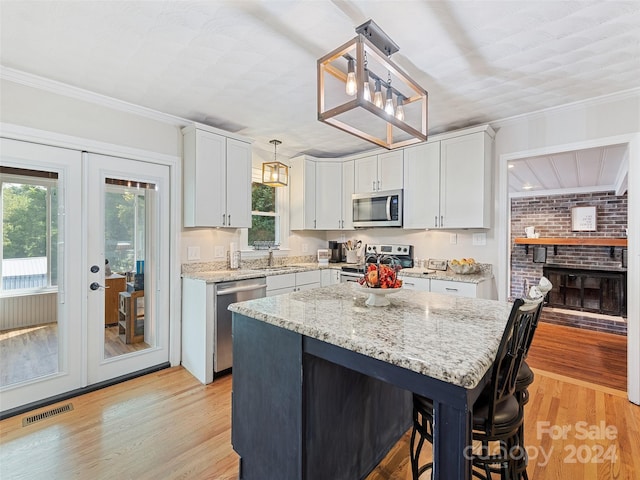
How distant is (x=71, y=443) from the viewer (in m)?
1.99

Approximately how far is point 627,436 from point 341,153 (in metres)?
3.92

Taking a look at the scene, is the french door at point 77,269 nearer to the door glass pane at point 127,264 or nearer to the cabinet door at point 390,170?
the door glass pane at point 127,264

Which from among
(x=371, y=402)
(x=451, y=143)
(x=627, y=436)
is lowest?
(x=627, y=436)

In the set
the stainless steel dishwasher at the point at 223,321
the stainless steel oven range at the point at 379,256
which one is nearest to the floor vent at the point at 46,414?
the stainless steel dishwasher at the point at 223,321

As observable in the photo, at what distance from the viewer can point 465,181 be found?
3.26 metres

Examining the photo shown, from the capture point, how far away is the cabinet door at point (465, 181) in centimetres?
316

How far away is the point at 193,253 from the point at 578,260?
6172mm

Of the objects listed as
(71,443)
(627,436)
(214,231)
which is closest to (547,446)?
(627,436)

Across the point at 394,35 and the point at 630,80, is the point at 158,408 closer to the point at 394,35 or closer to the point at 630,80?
the point at 394,35

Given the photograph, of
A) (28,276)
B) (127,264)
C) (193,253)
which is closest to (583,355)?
(193,253)

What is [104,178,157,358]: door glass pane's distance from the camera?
110 inches

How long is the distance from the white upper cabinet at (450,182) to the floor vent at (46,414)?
3.55 metres

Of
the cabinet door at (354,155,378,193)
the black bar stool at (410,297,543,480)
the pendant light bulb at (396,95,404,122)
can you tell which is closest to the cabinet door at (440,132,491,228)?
the cabinet door at (354,155,378,193)

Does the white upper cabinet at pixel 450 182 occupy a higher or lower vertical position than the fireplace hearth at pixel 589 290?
higher
